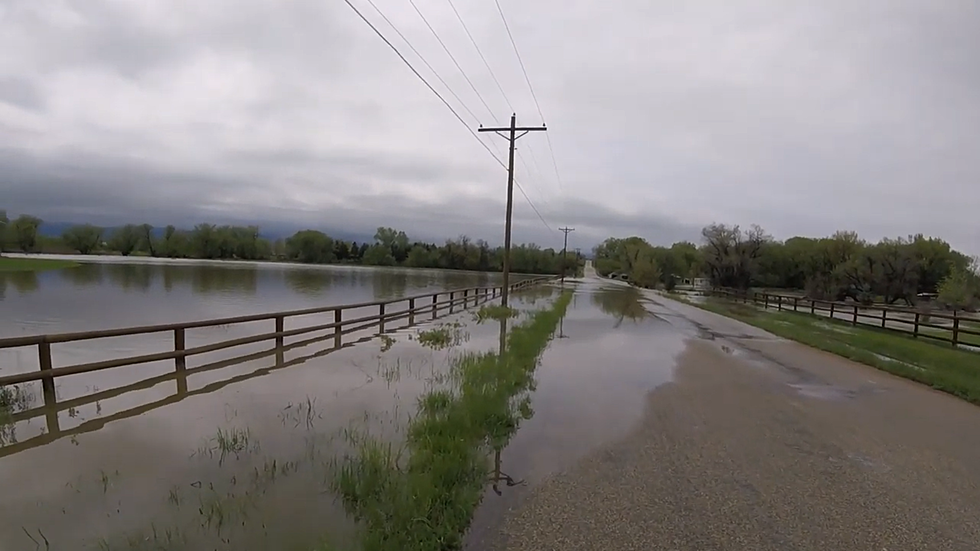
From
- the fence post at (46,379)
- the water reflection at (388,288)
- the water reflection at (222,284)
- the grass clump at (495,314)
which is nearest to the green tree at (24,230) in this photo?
the water reflection at (222,284)

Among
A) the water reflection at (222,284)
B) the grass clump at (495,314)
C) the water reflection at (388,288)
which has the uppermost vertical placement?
the grass clump at (495,314)

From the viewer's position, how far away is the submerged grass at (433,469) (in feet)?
12.2

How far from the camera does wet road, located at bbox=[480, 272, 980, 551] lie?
3.89 meters

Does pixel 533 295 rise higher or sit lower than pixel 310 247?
lower

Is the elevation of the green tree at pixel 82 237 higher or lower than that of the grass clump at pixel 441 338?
higher

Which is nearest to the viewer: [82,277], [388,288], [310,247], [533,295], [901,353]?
[901,353]

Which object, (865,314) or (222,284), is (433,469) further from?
(222,284)

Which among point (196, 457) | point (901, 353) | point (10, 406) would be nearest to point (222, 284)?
point (10, 406)

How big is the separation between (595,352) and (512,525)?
9107mm

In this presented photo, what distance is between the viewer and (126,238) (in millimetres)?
102812

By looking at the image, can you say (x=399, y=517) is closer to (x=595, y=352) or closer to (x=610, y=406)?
(x=610, y=406)

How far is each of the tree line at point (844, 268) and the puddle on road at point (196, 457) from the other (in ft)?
155

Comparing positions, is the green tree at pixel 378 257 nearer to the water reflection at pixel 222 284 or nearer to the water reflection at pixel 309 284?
the water reflection at pixel 309 284

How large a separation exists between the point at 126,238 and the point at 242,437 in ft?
388
